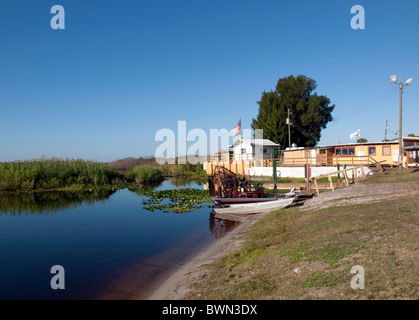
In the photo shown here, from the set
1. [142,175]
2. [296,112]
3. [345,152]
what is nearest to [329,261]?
[345,152]

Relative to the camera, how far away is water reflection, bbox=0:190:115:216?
22.9 metres

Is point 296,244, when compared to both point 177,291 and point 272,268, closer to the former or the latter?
point 272,268

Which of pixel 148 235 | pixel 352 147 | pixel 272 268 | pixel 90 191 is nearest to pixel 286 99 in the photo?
pixel 352 147

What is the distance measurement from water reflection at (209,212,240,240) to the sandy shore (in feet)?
6.64

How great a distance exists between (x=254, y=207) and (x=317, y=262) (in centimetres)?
1189

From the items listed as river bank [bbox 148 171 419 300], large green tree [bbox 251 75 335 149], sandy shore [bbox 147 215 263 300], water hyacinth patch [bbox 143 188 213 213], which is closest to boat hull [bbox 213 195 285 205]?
water hyacinth patch [bbox 143 188 213 213]

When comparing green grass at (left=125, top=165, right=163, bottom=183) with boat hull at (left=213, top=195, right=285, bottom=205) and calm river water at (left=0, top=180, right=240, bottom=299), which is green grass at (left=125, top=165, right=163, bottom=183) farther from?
boat hull at (left=213, top=195, right=285, bottom=205)

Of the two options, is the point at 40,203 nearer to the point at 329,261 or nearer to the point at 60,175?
the point at 60,175

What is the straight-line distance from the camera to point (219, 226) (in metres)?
17.5

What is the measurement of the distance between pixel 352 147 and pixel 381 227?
3184 centimetres

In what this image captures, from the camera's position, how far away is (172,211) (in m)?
22.5

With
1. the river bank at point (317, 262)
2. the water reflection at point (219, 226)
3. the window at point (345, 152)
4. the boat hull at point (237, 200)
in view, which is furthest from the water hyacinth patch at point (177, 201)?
the window at point (345, 152)

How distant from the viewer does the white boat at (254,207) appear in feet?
61.3

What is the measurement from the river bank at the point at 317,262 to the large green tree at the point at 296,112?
2009 inches
